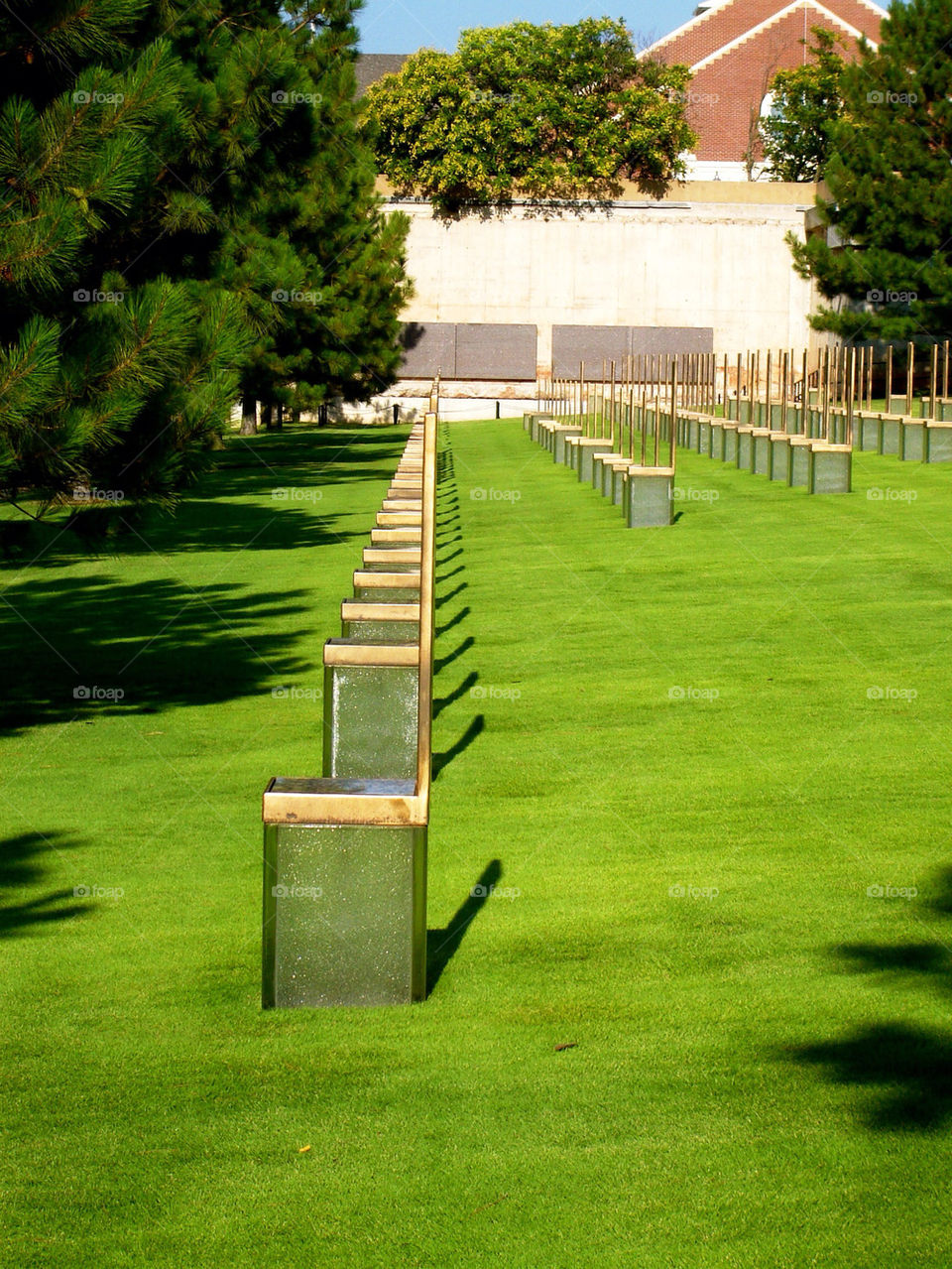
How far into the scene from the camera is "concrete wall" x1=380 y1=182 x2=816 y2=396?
49.6 meters

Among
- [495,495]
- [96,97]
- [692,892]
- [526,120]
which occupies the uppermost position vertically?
[526,120]

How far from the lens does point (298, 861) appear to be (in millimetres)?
4574

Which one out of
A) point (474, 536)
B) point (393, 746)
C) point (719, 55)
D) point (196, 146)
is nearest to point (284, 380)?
point (474, 536)

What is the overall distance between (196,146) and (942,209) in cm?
2619

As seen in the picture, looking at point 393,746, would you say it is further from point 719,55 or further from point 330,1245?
point 719,55

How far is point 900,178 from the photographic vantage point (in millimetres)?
33938

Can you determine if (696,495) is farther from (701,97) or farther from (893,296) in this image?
(701,97)

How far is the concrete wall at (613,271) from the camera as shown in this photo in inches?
1953

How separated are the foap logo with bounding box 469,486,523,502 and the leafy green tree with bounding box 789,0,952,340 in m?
14.8

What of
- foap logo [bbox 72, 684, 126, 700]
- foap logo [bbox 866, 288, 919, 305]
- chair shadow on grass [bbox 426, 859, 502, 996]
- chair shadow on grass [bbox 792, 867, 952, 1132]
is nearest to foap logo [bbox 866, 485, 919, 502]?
foap logo [bbox 72, 684, 126, 700]

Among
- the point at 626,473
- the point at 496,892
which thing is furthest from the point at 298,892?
the point at 626,473

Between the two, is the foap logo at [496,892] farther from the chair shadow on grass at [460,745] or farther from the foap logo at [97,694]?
the foap logo at [97,694]

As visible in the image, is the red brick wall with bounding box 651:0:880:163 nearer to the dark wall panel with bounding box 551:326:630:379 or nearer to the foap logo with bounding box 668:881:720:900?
the dark wall panel with bounding box 551:326:630:379

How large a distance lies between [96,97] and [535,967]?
4777 mm
